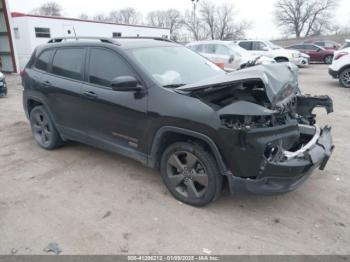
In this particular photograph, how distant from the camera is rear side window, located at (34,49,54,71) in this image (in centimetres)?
484

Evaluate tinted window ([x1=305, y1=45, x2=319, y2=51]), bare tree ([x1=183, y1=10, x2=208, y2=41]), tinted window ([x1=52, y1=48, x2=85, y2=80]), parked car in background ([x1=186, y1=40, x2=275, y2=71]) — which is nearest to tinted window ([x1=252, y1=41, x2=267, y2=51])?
parked car in background ([x1=186, y1=40, x2=275, y2=71])

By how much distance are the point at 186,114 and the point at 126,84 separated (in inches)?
30.1

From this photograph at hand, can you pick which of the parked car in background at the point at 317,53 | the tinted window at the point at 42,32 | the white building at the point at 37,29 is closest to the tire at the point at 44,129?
the white building at the point at 37,29

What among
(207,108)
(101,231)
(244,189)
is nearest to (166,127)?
(207,108)

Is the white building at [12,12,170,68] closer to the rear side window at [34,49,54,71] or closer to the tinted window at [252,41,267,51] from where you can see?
the tinted window at [252,41,267,51]

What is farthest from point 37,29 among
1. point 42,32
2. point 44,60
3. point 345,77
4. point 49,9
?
point 49,9

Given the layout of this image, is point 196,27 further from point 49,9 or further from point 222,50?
point 222,50

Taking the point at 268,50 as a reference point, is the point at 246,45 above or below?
above

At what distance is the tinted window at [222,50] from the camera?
12.9 metres

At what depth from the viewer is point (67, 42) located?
4.59m

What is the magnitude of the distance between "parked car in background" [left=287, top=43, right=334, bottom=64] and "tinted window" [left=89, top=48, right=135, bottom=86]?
20.8 meters

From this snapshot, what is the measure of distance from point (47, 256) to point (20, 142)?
3491mm

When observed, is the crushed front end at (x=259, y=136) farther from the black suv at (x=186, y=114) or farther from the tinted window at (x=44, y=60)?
A: the tinted window at (x=44, y=60)

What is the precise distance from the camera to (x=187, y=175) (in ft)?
11.1
